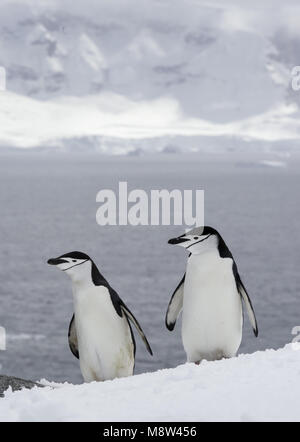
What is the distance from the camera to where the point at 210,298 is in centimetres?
853

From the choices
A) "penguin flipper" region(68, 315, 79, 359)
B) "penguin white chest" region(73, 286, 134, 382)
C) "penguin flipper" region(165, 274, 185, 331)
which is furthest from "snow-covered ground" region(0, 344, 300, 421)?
"penguin flipper" region(68, 315, 79, 359)

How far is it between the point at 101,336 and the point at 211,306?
4.06 ft

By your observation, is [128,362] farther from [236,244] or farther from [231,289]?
[236,244]

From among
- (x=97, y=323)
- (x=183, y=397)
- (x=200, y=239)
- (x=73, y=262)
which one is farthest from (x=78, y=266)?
(x=183, y=397)

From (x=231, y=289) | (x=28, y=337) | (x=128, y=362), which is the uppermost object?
(x=231, y=289)

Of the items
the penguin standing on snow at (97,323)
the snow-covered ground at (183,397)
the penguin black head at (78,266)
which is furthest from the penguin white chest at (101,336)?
the snow-covered ground at (183,397)

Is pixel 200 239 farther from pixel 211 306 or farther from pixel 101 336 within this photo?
pixel 101 336

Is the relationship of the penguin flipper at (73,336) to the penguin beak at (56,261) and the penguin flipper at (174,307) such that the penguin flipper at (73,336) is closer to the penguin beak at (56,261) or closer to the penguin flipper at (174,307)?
the penguin beak at (56,261)

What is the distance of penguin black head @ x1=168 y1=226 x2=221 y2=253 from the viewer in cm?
832

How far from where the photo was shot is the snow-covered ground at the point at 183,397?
5.47 metres

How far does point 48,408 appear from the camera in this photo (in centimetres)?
558
